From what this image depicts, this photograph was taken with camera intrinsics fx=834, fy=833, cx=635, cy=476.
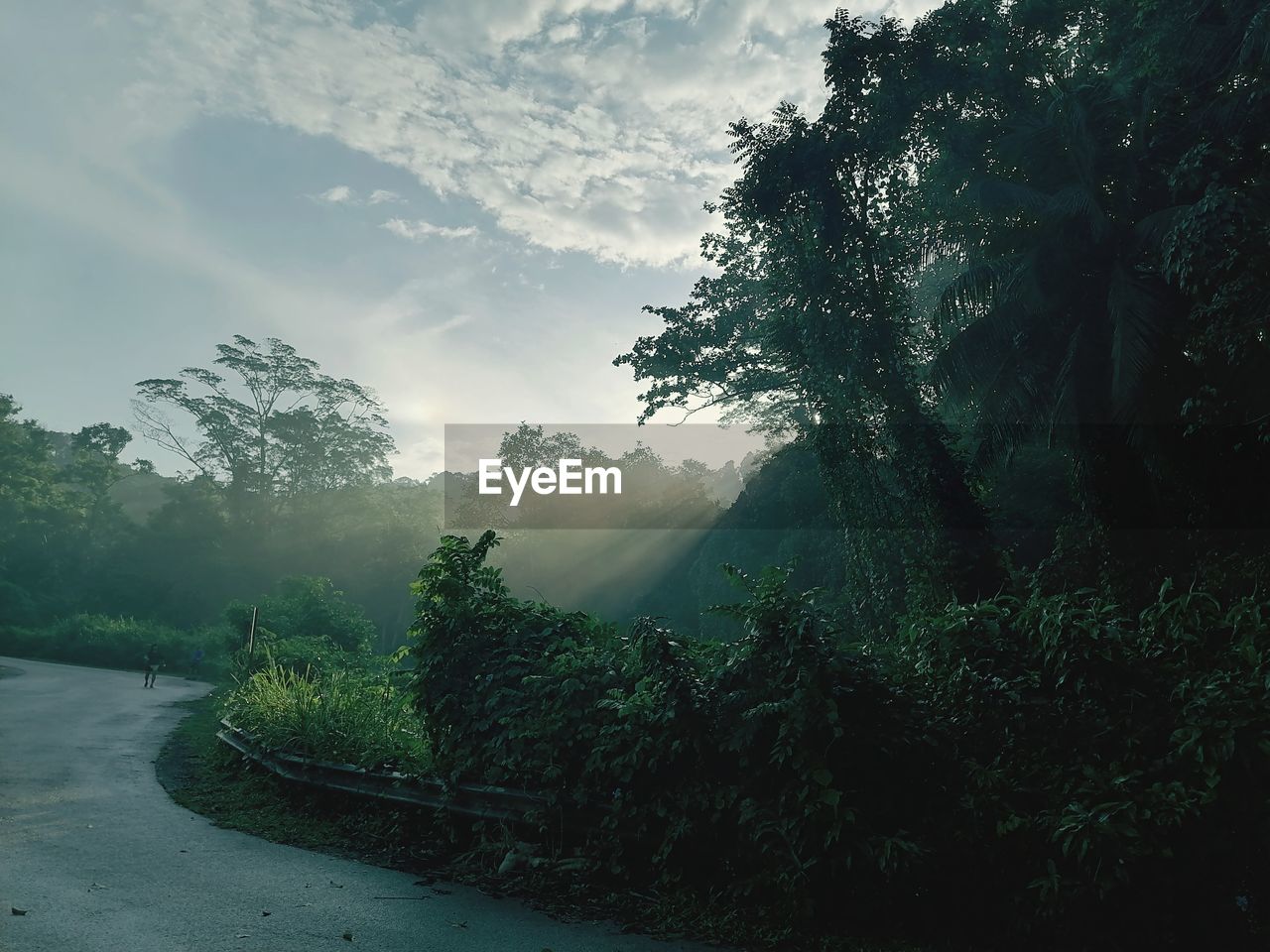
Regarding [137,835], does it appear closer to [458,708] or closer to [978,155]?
[458,708]

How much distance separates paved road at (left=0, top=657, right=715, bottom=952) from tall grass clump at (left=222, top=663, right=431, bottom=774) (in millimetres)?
1265

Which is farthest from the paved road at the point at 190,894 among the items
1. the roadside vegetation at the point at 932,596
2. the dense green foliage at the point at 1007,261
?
the dense green foliage at the point at 1007,261

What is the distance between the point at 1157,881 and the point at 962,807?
3.16ft

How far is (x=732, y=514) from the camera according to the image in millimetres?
→ 35125

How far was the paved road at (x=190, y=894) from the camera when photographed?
190 inches

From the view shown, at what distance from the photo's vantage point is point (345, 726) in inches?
377

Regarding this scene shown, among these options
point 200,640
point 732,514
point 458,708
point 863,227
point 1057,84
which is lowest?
point 200,640

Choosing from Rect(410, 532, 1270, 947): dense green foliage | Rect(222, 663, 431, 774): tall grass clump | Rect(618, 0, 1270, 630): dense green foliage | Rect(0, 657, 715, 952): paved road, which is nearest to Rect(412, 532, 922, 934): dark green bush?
Rect(410, 532, 1270, 947): dense green foliage

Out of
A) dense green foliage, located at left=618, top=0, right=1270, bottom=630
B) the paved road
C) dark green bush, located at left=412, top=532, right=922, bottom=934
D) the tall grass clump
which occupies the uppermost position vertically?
dense green foliage, located at left=618, top=0, right=1270, bottom=630

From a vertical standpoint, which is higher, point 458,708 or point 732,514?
point 732,514

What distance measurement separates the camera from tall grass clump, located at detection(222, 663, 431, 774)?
27.8 ft

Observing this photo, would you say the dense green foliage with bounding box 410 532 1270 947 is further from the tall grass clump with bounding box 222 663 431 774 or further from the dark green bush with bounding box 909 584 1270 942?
the tall grass clump with bounding box 222 663 431 774

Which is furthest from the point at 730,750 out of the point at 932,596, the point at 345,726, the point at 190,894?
the point at 932,596

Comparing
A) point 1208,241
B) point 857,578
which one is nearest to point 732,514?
point 857,578
